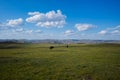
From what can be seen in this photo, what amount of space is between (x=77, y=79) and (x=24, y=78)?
20.4 ft

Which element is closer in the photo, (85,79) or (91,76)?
(85,79)

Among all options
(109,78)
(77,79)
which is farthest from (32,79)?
(109,78)

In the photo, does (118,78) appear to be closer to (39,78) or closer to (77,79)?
(77,79)

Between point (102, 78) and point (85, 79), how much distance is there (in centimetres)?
211

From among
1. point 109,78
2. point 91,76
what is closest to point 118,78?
point 109,78

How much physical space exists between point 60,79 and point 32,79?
3.24 m

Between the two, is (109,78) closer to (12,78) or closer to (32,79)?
(32,79)

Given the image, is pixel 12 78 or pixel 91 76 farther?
pixel 91 76

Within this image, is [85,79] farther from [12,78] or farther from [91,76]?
[12,78]

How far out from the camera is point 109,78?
1817cm

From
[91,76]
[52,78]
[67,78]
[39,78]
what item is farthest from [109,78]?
[39,78]

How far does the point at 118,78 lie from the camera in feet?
59.3

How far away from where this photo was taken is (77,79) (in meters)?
17.8

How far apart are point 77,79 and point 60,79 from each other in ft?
6.50
